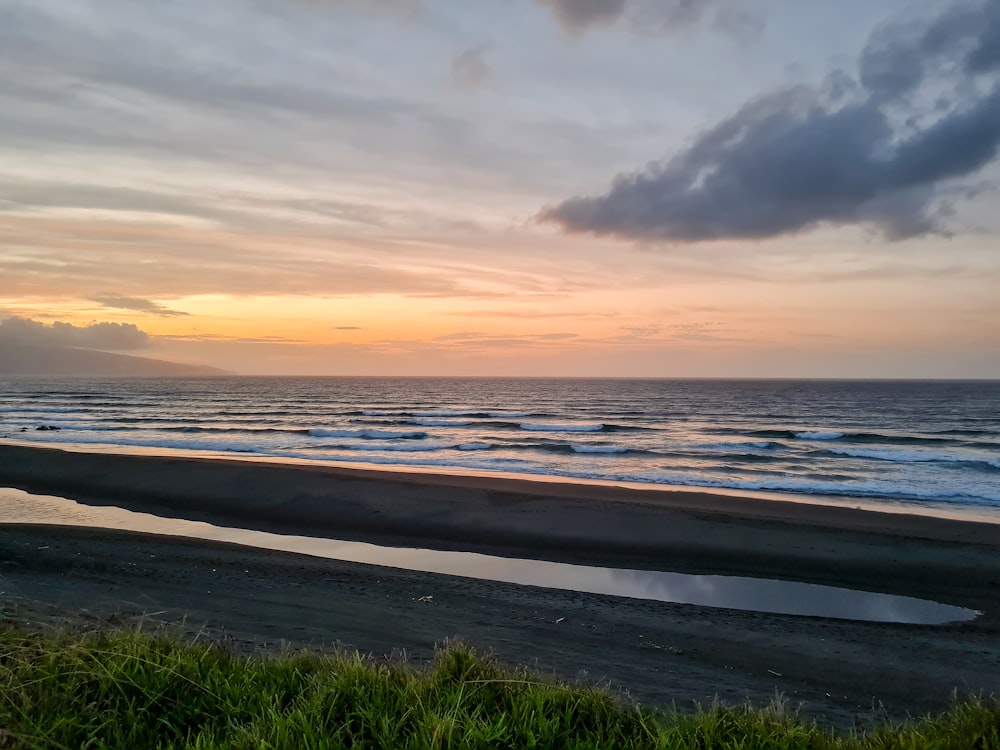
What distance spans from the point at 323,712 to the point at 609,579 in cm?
909

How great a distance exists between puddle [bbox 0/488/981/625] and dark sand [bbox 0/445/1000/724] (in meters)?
0.57

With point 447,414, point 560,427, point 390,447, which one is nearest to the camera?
point 390,447

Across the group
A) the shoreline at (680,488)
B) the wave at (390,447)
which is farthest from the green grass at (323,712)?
the wave at (390,447)

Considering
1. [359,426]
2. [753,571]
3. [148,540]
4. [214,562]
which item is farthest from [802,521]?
[359,426]

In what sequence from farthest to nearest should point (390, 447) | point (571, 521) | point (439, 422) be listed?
point (439, 422) → point (390, 447) → point (571, 521)

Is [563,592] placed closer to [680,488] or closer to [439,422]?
[680,488]

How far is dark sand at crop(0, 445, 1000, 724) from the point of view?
730cm

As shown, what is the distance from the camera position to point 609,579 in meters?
11.9

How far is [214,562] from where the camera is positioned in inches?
440

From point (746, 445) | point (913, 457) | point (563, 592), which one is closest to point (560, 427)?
point (746, 445)

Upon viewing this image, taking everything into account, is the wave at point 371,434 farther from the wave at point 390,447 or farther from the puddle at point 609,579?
the puddle at point 609,579

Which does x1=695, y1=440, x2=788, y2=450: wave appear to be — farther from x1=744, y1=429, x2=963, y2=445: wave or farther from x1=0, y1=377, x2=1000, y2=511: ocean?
x1=744, y1=429, x2=963, y2=445: wave

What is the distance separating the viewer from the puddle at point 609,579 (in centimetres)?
1038

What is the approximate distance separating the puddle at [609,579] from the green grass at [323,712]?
6.89 metres
